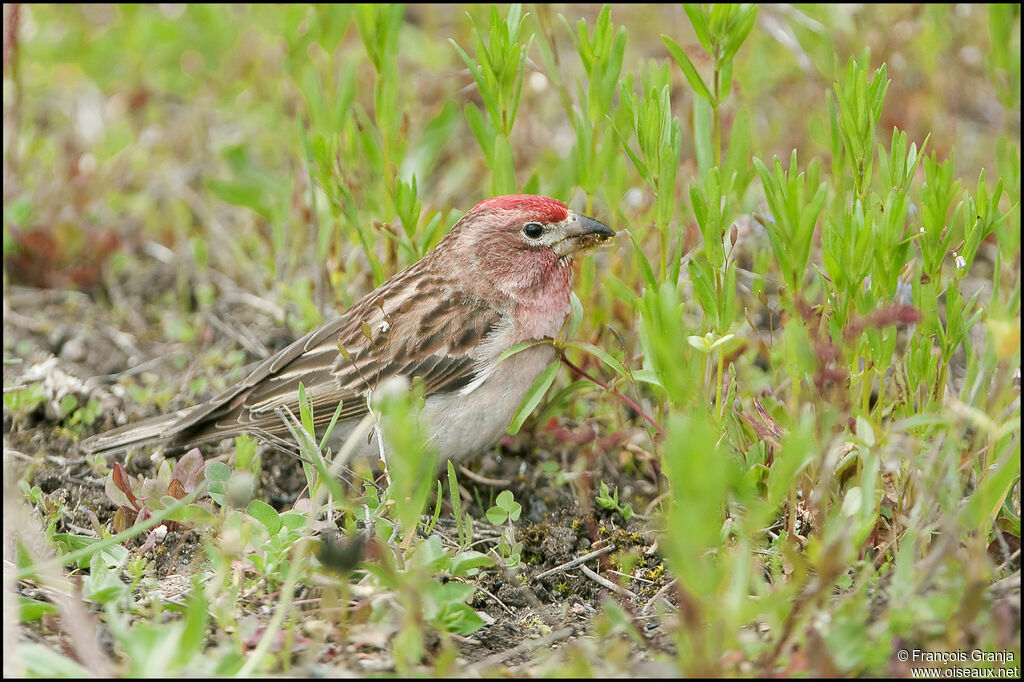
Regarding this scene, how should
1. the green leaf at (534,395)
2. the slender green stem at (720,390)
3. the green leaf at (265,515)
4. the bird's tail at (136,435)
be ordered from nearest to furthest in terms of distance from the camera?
the green leaf at (265,515), the slender green stem at (720,390), the green leaf at (534,395), the bird's tail at (136,435)

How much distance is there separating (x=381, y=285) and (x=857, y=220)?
2.31 m

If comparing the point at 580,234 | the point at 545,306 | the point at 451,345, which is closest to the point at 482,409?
the point at 451,345

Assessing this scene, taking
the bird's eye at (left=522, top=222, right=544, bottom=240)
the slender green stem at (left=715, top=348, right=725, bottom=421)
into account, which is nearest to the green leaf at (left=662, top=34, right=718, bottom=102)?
the bird's eye at (left=522, top=222, right=544, bottom=240)

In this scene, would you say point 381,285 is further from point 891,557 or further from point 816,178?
point 891,557

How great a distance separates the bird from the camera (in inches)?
186

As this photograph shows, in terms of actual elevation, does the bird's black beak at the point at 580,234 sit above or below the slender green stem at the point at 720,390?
above

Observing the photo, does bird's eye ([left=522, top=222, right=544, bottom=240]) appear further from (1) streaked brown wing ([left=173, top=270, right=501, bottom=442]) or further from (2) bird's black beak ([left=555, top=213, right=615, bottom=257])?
(1) streaked brown wing ([left=173, top=270, right=501, bottom=442])

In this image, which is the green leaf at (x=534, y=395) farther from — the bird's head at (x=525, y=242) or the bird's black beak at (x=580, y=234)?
the bird's black beak at (x=580, y=234)

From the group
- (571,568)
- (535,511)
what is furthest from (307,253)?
(571,568)

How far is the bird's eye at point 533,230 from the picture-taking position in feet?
15.9

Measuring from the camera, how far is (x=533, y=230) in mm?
4855

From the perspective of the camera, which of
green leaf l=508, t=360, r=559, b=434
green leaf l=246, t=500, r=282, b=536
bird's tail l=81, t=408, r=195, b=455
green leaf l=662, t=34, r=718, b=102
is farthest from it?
bird's tail l=81, t=408, r=195, b=455

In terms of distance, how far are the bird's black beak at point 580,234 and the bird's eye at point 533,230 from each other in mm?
89

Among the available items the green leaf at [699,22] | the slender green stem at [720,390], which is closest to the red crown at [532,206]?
the green leaf at [699,22]
